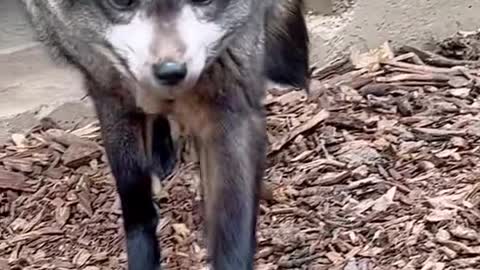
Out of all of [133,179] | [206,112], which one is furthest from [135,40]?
[133,179]

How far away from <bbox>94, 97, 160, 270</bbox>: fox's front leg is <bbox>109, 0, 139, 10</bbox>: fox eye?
1.84ft

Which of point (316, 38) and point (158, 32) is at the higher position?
point (158, 32)

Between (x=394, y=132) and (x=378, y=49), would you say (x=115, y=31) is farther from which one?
(x=378, y=49)

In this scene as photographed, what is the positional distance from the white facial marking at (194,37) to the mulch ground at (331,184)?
0.96 meters

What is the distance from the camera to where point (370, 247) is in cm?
349

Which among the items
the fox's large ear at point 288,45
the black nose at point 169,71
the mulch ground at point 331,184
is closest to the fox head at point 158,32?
the black nose at point 169,71

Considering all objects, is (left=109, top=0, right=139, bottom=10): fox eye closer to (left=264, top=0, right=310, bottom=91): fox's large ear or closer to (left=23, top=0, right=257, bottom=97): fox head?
(left=23, top=0, right=257, bottom=97): fox head


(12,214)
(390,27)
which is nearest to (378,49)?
(390,27)

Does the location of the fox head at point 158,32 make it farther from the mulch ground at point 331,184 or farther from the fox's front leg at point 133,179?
the mulch ground at point 331,184

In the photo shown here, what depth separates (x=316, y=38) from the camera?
446 cm

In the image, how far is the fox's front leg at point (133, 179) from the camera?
3178 mm

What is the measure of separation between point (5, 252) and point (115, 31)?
1.20 metres

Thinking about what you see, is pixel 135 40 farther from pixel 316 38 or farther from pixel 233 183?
pixel 316 38

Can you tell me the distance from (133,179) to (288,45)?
0.83 m
